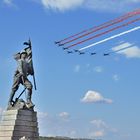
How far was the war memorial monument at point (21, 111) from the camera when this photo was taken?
141 ft

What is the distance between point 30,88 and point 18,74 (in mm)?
1997

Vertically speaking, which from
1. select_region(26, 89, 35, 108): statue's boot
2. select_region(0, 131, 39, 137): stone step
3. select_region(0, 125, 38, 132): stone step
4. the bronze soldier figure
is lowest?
select_region(0, 131, 39, 137): stone step

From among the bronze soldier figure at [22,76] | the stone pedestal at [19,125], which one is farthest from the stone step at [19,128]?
the bronze soldier figure at [22,76]

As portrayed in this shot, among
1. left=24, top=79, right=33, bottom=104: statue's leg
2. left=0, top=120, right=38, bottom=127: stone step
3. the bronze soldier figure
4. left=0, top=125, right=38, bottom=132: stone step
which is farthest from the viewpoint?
the bronze soldier figure

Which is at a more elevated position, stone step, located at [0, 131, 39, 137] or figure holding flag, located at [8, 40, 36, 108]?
figure holding flag, located at [8, 40, 36, 108]

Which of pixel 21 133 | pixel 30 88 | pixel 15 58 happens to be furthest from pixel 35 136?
pixel 15 58

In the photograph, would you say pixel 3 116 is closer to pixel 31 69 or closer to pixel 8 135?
pixel 8 135

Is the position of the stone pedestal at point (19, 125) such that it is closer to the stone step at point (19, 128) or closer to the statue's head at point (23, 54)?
the stone step at point (19, 128)

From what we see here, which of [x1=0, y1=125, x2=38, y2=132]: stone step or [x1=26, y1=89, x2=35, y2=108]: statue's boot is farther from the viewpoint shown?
[x1=26, y1=89, x2=35, y2=108]: statue's boot

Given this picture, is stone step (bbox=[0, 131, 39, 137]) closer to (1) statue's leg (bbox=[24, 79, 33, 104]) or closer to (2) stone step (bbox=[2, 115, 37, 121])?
(2) stone step (bbox=[2, 115, 37, 121])

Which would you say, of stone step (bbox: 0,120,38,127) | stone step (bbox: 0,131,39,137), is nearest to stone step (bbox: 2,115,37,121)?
stone step (bbox: 0,120,38,127)

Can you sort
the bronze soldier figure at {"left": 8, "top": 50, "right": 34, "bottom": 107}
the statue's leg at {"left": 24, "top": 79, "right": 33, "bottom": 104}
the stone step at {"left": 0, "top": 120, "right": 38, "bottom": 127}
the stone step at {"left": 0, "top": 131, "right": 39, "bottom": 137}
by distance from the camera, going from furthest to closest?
the bronze soldier figure at {"left": 8, "top": 50, "right": 34, "bottom": 107}, the statue's leg at {"left": 24, "top": 79, "right": 33, "bottom": 104}, the stone step at {"left": 0, "top": 120, "right": 38, "bottom": 127}, the stone step at {"left": 0, "top": 131, "right": 39, "bottom": 137}

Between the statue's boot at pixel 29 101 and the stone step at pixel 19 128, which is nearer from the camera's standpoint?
the stone step at pixel 19 128

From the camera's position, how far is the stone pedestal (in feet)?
140
